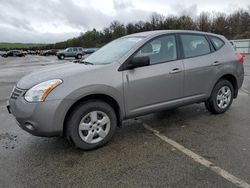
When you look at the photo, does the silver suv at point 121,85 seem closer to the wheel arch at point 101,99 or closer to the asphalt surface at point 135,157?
the wheel arch at point 101,99

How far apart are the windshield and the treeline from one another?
160 ft

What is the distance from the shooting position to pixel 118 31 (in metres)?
72.8

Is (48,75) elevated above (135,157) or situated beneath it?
elevated above

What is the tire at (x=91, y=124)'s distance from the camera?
354cm

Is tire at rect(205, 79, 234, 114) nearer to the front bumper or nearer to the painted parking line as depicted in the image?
the painted parking line

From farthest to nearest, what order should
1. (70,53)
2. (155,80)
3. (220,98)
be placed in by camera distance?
1. (70,53)
2. (220,98)
3. (155,80)

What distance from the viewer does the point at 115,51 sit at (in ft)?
14.4

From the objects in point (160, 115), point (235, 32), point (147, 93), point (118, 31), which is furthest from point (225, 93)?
point (118, 31)

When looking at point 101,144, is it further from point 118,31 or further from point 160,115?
point 118,31

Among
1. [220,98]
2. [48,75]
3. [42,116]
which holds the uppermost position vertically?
[48,75]

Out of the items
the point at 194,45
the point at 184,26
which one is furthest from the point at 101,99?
the point at 184,26

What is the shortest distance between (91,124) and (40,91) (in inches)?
34.5

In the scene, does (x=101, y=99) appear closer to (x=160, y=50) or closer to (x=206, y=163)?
(x=160, y=50)

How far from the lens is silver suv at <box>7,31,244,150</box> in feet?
11.2
